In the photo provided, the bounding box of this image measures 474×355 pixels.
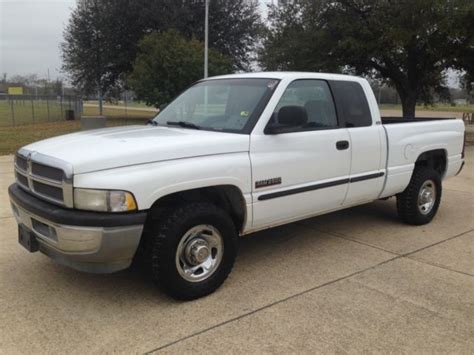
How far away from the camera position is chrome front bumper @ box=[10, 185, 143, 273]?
3406 mm

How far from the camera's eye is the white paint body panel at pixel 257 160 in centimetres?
354

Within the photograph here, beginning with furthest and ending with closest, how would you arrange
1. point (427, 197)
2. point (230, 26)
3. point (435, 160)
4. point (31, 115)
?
point (31, 115)
point (230, 26)
point (435, 160)
point (427, 197)

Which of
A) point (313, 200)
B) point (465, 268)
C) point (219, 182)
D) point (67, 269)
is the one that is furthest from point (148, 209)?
point (465, 268)

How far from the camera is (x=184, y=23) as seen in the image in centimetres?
2870

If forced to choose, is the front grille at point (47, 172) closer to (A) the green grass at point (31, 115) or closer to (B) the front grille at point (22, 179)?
(B) the front grille at point (22, 179)

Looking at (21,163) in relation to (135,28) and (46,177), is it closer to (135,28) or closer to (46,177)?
(46,177)

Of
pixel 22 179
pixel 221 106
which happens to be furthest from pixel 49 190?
pixel 221 106

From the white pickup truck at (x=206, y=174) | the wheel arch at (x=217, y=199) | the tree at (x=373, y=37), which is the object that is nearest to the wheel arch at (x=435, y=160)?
the white pickup truck at (x=206, y=174)

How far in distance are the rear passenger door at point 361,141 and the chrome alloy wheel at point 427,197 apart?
97cm

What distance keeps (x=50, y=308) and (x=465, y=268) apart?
3736 millimetres

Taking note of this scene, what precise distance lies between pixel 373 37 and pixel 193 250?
15187 mm

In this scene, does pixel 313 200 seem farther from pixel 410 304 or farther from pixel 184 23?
pixel 184 23

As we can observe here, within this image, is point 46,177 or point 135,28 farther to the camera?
point 135,28

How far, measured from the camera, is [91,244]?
135 inches
